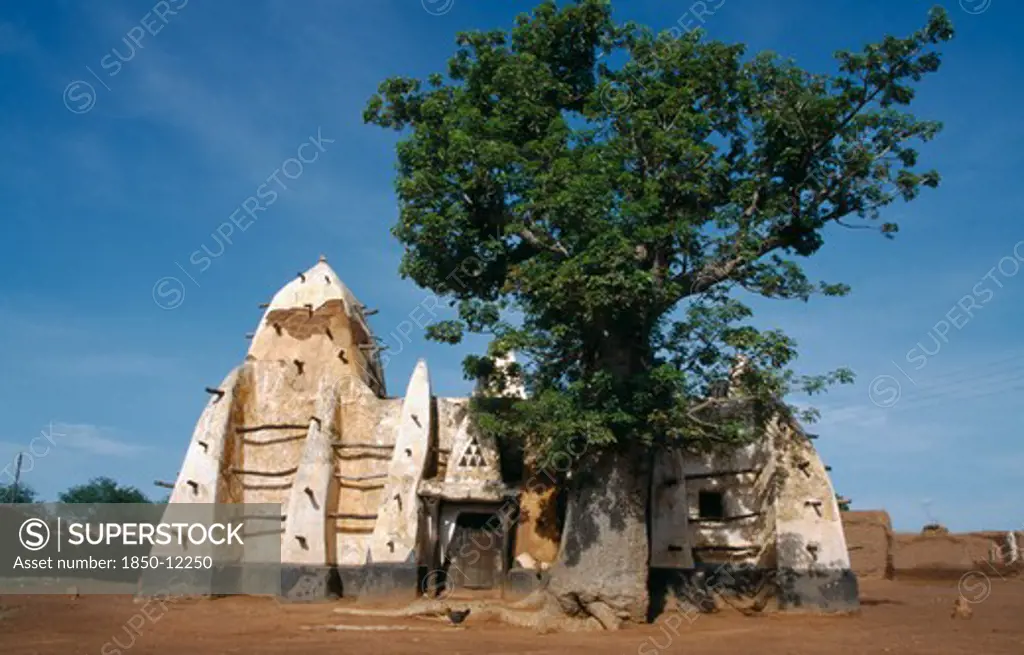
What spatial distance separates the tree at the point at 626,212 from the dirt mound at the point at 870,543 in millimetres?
17314

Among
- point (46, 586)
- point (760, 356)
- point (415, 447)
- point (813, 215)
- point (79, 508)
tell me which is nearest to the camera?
point (760, 356)

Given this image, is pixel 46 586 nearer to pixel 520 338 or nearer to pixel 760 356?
pixel 520 338

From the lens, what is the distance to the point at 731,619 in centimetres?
1725

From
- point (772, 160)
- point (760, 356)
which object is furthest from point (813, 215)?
point (760, 356)

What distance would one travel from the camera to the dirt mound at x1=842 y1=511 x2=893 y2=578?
102 ft

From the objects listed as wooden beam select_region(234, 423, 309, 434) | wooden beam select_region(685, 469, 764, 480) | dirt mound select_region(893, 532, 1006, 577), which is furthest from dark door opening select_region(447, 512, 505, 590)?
dirt mound select_region(893, 532, 1006, 577)

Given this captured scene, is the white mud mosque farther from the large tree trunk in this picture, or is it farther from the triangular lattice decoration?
the large tree trunk

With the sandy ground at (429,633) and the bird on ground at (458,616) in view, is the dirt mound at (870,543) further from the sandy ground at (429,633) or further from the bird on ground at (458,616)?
the bird on ground at (458,616)

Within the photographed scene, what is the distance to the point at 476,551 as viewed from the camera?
67.5 feet

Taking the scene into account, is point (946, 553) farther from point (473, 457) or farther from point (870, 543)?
point (473, 457)

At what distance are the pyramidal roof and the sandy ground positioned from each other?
337 inches

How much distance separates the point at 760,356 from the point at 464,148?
263 inches

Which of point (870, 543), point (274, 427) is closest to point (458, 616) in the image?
point (274, 427)

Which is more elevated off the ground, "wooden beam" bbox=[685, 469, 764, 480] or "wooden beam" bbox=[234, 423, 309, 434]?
"wooden beam" bbox=[234, 423, 309, 434]
